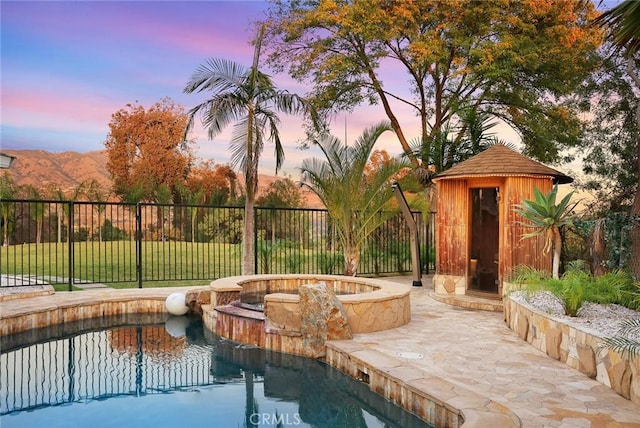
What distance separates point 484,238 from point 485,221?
0.36 metres

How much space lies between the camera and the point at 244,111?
9547 mm

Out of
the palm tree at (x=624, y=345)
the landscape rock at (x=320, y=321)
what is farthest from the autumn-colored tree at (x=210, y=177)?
the palm tree at (x=624, y=345)

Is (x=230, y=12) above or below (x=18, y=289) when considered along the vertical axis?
above

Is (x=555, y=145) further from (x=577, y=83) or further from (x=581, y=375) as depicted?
(x=581, y=375)

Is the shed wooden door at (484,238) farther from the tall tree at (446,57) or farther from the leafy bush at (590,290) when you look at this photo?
the tall tree at (446,57)

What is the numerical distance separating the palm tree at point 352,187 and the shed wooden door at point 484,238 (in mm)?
1918

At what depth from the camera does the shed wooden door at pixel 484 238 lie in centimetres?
942

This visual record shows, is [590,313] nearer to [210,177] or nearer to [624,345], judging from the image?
[624,345]

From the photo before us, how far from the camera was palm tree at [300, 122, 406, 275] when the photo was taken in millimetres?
10461

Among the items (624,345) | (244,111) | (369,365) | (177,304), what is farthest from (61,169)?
(624,345)

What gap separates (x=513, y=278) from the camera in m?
7.84

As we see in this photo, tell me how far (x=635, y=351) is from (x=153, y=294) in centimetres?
763

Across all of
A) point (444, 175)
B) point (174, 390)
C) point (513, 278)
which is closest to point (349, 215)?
point (444, 175)

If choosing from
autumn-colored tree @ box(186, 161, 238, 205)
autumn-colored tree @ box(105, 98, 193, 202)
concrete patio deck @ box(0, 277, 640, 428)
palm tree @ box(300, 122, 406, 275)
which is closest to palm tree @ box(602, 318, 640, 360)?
concrete patio deck @ box(0, 277, 640, 428)
